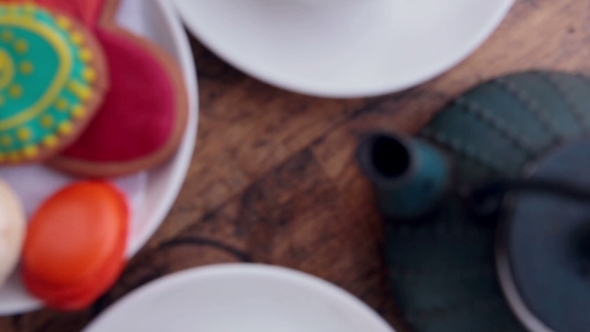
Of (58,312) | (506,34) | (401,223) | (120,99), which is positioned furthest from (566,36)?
(58,312)

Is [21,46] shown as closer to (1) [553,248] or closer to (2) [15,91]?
(2) [15,91]

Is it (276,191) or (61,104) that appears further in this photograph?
(276,191)

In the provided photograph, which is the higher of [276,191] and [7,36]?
[7,36]

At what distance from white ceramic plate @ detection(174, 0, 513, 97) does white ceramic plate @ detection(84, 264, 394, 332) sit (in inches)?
6.3

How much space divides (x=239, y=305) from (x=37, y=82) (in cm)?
23

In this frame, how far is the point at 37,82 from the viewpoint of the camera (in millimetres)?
406

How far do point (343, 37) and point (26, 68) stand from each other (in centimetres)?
→ 25

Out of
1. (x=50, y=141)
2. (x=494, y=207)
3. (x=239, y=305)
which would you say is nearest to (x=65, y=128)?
(x=50, y=141)

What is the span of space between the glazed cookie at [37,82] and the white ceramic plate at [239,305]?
0.46 ft

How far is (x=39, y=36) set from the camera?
1.34ft

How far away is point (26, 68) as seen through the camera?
41 cm

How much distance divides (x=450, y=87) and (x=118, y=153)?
0.31 m

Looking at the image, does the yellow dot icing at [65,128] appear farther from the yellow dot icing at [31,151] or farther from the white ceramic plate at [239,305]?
the white ceramic plate at [239,305]

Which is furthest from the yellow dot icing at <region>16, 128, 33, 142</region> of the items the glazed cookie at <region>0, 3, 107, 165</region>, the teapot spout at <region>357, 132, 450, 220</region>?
the teapot spout at <region>357, 132, 450, 220</region>
